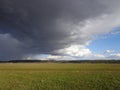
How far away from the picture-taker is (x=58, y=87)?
2425cm

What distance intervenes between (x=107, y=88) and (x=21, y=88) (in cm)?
1045

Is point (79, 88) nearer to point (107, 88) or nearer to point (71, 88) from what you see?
point (71, 88)

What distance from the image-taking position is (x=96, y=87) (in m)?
24.0

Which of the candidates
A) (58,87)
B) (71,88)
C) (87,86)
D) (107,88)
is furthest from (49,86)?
(107,88)

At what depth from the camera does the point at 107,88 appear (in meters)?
23.3

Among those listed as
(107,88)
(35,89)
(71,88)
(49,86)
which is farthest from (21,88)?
(107,88)

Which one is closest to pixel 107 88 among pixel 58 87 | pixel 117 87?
pixel 117 87

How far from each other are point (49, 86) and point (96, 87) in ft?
19.4

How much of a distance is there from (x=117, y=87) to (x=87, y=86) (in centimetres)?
366

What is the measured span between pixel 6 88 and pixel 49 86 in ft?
17.4

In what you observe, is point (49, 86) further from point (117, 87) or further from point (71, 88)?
point (117, 87)

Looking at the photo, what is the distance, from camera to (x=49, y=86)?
24828 mm

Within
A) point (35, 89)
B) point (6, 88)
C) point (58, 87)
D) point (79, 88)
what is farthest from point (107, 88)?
point (6, 88)

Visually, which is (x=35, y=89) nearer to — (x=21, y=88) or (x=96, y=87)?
(x=21, y=88)
